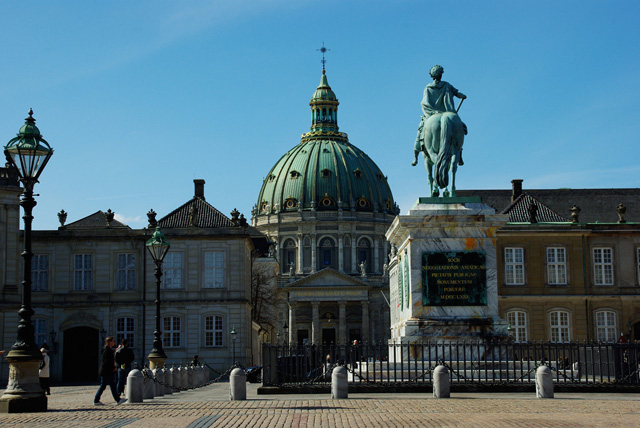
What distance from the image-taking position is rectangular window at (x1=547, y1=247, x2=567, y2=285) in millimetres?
51125

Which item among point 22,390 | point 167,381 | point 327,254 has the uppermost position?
point 327,254

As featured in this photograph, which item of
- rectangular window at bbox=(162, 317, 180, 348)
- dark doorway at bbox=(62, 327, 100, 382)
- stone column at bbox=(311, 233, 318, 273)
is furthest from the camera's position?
stone column at bbox=(311, 233, 318, 273)

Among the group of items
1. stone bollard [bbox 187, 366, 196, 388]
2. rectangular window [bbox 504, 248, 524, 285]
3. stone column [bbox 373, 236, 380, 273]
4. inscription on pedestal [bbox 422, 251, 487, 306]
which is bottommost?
stone bollard [bbox 187, 366, 196, 388]

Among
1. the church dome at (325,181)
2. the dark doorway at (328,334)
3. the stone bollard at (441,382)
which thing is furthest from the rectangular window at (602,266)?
the church dome at (325,181)

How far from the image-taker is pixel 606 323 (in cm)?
5178

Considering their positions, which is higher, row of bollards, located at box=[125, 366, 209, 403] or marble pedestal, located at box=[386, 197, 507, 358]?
marble pedestal, located at box=[386, 197, 507, 358]

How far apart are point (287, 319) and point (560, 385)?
4080 inches

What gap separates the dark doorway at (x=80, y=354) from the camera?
5391cm

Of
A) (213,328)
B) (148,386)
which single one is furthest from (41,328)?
(148,386)

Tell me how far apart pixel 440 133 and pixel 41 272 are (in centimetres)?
3565

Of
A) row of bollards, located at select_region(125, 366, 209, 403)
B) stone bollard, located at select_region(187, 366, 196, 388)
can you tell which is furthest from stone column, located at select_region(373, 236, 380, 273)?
stone bollard, located at select_region(187, 366, 196, 388)

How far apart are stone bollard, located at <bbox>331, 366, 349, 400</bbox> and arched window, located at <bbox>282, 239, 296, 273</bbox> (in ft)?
366

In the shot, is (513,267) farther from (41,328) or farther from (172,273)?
(41,328)

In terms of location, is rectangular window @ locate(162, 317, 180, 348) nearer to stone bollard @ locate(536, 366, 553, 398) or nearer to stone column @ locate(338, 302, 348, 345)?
stone bollard @ locate(536, 366, 553, 398)
